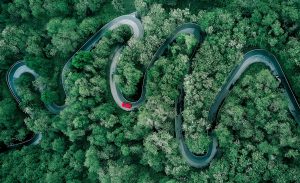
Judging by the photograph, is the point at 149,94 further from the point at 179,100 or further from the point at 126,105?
the point at 126,105

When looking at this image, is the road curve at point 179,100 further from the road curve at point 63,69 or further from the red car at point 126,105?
the road curve at point 63,69

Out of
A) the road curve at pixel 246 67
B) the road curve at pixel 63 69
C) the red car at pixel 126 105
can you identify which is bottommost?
the road curve at pixel 246 67

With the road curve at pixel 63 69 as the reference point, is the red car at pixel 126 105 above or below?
below

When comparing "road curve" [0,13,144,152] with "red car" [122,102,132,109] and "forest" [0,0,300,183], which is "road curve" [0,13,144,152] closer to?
"forest" [0,0,300,183]

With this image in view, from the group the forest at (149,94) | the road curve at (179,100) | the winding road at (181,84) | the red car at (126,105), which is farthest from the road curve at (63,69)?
the red car at (126,105)

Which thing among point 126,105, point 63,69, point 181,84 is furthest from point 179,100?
point 63,69

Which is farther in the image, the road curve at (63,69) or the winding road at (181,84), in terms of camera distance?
the road curve at (63,69)
